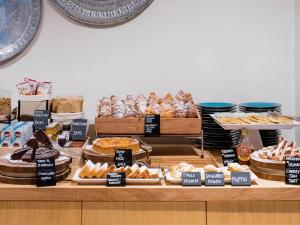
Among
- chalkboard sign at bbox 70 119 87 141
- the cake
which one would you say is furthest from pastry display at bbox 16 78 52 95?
the cake

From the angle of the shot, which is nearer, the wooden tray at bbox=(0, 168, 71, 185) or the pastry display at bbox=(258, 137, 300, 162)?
the wooden tray at bbox=(0, 168, 71, 185)

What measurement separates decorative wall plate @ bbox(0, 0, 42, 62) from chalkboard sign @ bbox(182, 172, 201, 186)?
6.14 feet

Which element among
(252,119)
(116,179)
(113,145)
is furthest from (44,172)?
(252,119)

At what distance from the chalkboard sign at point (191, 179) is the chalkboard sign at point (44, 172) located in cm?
61

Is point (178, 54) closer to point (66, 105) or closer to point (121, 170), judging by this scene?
point (66, 105)

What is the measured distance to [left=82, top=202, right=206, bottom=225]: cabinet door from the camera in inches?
77.8

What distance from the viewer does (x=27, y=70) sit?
3.32 metres

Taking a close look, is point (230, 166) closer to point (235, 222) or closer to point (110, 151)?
point (235, 222)

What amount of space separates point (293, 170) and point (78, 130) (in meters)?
1.33

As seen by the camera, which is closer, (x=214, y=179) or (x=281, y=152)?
(x=214, y=179)

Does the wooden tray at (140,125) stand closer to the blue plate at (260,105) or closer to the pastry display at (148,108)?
the pastry display at (148,108)

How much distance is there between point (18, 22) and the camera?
128 inches

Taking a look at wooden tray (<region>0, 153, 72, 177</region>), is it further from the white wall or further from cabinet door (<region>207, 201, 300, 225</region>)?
the white wall

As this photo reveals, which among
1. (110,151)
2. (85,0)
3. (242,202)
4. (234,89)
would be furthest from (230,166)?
(85,0)
